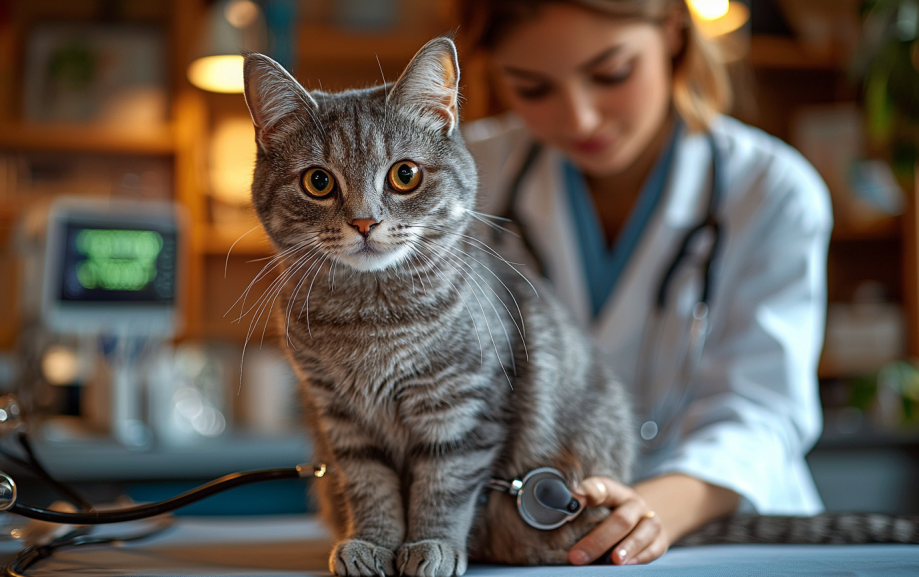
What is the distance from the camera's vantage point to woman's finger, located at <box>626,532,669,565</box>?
0.71 m

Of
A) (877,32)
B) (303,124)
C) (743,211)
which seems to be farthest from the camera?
(877,32)

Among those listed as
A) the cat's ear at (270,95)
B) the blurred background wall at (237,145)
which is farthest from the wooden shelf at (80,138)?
the cat's ear at (270,95)

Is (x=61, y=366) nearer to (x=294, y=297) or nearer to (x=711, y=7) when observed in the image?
(x=294, y=297)

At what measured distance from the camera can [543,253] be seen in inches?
51.9

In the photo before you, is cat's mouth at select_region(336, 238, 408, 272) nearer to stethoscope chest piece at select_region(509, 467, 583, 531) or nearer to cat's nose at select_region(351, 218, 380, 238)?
cat's nose at select_region(351, 218, 380, 238)

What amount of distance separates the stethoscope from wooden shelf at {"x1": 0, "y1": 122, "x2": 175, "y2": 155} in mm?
1909

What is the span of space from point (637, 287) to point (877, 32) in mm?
1443

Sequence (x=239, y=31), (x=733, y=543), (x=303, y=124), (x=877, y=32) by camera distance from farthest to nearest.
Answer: (x=877, y=32) < (x=239, y=31) < (x=733, y=543) < (x=303, y=124)

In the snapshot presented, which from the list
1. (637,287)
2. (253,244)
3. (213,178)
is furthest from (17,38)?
(637,287)

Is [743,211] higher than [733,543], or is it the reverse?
[743,211]

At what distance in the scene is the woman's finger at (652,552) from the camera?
0.71 m

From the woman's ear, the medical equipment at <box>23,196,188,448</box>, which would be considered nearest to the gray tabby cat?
the woman's ear

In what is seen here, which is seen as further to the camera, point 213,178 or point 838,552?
point 213,178

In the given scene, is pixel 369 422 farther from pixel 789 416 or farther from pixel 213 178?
pixel 213 178
